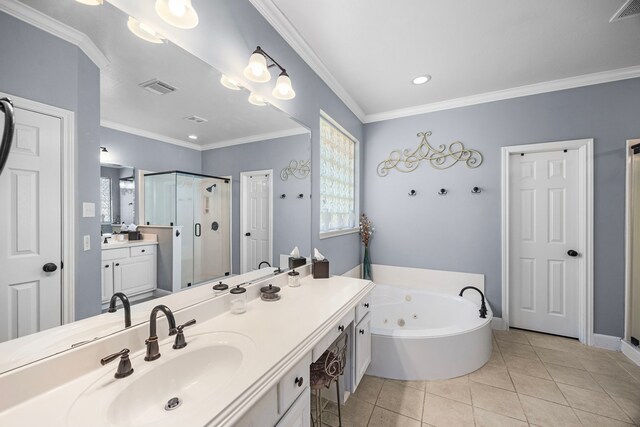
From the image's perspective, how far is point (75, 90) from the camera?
2.57 ft

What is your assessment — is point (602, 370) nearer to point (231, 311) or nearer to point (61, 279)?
point (231, 311)

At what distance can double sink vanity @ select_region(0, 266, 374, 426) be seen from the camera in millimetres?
651

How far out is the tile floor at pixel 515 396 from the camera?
164 cm

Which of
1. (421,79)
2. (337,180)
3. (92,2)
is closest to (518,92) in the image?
(421,79)

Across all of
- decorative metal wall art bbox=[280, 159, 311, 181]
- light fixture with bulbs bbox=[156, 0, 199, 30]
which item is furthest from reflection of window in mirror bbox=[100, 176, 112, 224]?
decorative metal wall art bbox=[280, 159, 311, 181]

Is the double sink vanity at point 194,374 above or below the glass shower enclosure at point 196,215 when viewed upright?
below

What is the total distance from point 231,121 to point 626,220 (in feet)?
11.7

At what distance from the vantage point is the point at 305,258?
6.90ft

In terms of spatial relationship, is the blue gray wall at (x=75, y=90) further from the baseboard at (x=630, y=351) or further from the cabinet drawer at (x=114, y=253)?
the baseboard at (x=630, y=351)

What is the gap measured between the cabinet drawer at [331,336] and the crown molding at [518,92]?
2.71 meters

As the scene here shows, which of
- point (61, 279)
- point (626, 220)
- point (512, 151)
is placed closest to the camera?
point (61, 279)

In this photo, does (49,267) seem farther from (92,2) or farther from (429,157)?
(429,157)

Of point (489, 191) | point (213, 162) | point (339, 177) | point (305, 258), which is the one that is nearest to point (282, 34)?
point (213, 162)

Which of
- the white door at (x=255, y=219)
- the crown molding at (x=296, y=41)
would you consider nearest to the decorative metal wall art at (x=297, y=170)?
the white door at (x=255, y=219)
